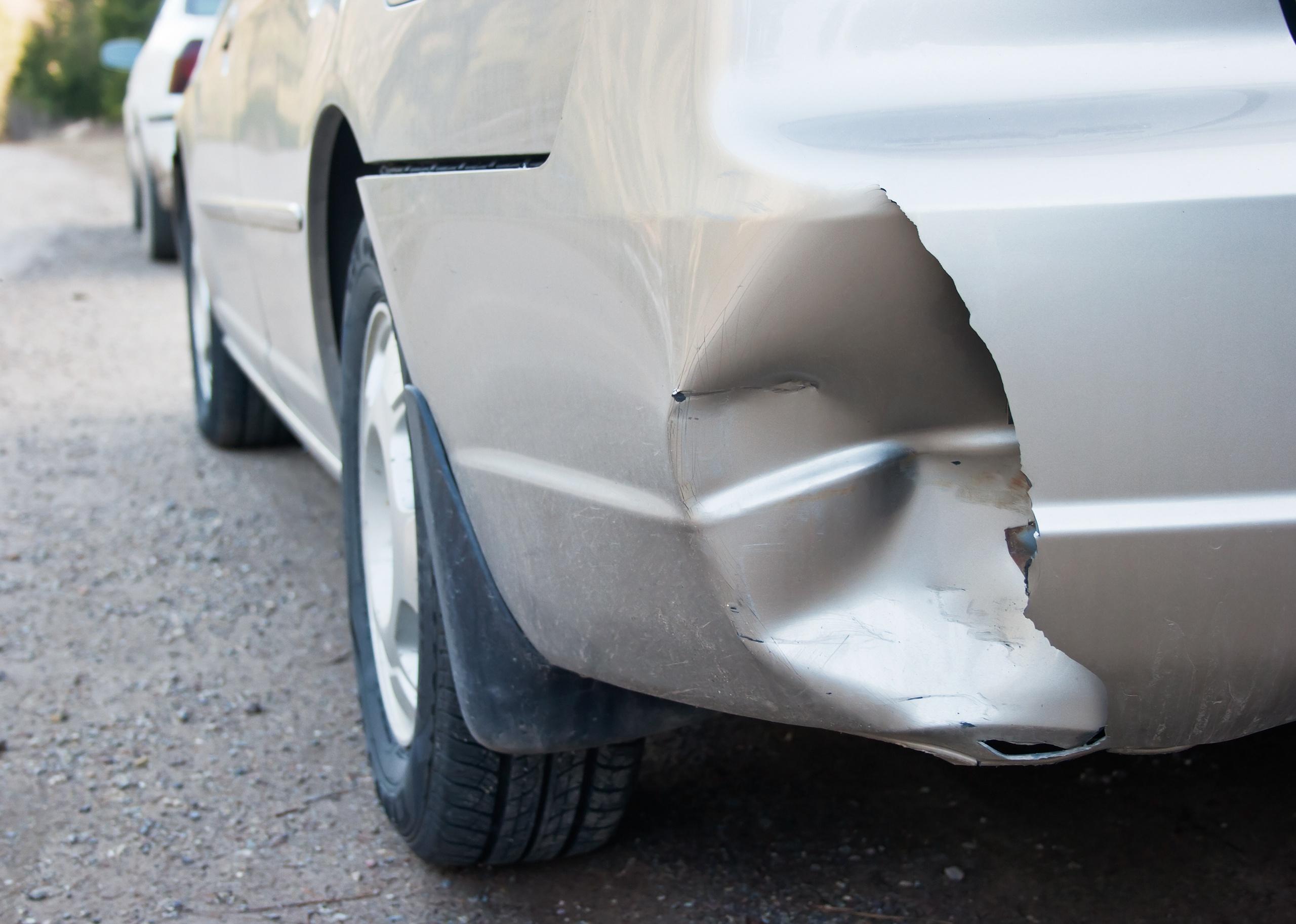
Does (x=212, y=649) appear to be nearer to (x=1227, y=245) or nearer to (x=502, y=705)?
(x=502, y=705)

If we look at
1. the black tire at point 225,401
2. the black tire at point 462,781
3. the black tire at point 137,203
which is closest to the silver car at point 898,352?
the black tire at point 462,781

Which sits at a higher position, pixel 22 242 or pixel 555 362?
pixel 555 362

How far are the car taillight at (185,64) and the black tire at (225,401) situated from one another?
273 cm

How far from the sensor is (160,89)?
7277 mm

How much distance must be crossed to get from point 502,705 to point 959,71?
892 mm

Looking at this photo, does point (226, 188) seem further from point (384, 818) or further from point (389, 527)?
point (384, 818)

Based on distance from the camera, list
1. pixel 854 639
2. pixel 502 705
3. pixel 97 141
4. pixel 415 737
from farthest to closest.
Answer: pixel 97 141 → pixel 415 737 → pixel 502 705 → pixel 854 639

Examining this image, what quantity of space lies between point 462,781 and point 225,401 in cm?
270

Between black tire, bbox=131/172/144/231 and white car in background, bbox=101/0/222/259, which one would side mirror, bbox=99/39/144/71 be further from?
black tire, bbox=131/172/144/231

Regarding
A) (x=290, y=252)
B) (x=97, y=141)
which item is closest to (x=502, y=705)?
(x=290, y=252)

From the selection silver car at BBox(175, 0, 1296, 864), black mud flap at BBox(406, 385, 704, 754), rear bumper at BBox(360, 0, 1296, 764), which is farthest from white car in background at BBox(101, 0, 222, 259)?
rear bumper at BBox(360, 0, 1296, 764)

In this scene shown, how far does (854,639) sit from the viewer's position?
114 cm

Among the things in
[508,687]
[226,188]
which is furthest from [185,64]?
[508,687]

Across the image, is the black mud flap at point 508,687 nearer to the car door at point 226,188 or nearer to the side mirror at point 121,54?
the car door at point 226,188
